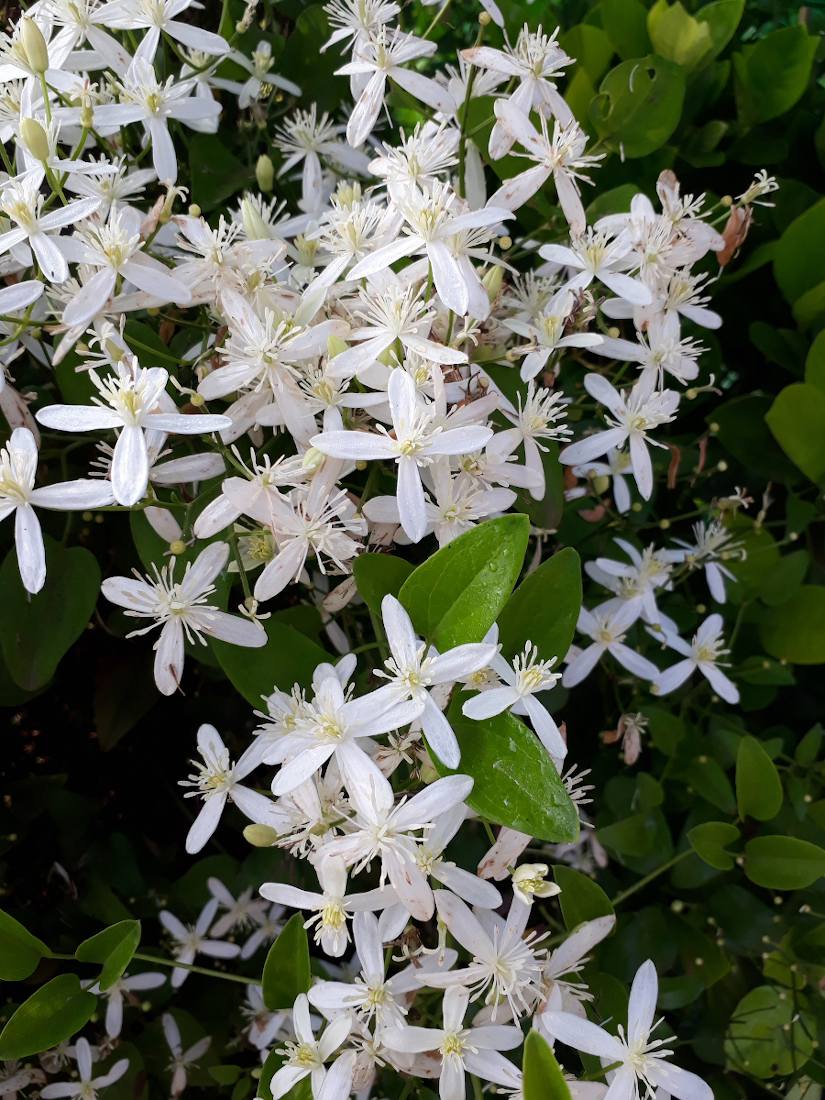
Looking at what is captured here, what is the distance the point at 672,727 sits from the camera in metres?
0.59

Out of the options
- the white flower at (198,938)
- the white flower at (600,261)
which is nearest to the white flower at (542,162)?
the white flower at (600,261)

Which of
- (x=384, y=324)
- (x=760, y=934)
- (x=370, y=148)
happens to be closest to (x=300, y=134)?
(x=370, y=148)

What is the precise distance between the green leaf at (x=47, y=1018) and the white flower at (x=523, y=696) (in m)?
Answer: 0.23

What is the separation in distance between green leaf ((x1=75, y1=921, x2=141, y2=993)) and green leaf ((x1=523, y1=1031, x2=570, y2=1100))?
0.18 meters

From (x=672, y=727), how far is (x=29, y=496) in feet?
1.37

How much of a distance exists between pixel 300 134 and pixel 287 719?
384 millimetres

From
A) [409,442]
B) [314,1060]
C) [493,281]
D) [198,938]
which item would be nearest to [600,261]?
[493,281]

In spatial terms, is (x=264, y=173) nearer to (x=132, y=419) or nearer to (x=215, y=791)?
(x=132, y=419)

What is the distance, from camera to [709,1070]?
0.61 m

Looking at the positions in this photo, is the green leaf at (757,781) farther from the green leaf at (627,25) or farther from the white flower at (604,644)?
the green leaf at (627,25)

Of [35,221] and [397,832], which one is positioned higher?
[35,221]

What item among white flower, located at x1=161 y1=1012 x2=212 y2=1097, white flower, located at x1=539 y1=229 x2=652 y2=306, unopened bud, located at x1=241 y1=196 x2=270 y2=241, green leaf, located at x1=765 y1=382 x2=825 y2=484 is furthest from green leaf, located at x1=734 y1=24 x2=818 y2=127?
white flower, located at x1=161 y1=1012 x2=212 y2=1097

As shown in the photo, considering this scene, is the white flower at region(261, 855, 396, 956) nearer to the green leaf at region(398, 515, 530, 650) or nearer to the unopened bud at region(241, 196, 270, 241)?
the green leaf at region(398, 515, 530, 650)

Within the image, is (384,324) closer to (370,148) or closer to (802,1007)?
(370,148)
